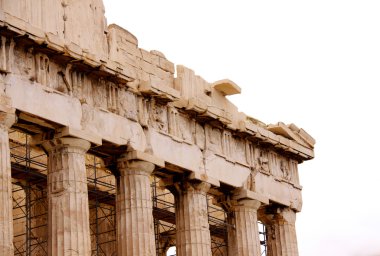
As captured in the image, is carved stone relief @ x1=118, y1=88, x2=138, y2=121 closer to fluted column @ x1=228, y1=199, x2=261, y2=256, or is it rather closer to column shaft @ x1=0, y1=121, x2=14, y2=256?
column shaft @ x1=0, y1=121, x2=14, y2=256

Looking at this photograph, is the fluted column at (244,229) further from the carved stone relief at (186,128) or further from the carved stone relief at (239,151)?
the carved stone relief at (186,128)

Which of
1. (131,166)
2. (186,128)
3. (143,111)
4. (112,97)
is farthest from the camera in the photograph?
(186,128)

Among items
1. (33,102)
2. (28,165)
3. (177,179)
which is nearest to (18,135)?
(28,165)

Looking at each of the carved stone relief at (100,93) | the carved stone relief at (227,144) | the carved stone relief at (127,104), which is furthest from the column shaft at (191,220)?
the carved stone relief at (100,93)

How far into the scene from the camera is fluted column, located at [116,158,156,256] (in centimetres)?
3145

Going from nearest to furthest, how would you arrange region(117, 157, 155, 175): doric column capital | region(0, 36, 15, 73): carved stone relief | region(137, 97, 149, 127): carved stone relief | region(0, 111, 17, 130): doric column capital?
region(0, 111, 17, 130): doric column capital, region(0, 36, 15, 73): carved stone relief, region(117, 157, 155, 175): doric column capital, region(137, 97, 149, 127): carved stone relief

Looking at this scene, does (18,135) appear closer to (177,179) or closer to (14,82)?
(177,179)

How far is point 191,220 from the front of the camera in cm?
3394

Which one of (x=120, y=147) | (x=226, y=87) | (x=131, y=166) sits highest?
(x=226, y=87)

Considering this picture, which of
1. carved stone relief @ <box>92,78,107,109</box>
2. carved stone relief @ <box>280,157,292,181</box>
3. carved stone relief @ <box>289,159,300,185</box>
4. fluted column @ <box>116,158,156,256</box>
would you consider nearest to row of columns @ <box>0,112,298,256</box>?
fluted column @ <box>116,158,156,256</box>

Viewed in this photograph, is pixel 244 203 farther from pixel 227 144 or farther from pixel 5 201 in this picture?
pixel 5 201

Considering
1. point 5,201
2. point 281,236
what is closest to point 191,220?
point 281,236

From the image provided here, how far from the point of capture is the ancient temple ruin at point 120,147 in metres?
29.2

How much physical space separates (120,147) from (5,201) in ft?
16.3
